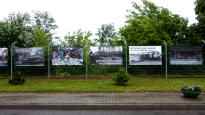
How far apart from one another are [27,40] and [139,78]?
9134 millimetres

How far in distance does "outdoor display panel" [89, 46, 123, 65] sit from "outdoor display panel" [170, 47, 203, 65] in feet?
10.2

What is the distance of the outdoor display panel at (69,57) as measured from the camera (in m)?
26.4

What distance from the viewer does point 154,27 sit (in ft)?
111

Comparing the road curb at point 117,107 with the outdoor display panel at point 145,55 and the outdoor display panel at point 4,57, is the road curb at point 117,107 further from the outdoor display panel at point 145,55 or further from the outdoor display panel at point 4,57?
the outdoor display panel at point 4,57

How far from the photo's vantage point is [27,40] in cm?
3097

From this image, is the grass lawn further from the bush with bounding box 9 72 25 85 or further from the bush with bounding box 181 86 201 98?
the bush with bounding box 181 86 201 98

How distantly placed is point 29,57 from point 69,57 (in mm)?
2394

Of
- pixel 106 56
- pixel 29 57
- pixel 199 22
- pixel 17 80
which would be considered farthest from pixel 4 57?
pixel 199 22

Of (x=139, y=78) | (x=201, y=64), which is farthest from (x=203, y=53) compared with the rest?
(x=139, y=78)

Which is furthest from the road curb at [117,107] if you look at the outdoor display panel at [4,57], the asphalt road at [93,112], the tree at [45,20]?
the tree at [45,20]

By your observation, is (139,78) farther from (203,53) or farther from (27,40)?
(27,40)

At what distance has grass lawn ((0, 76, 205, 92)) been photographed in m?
21.0

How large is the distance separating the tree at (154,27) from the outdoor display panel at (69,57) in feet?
23.0

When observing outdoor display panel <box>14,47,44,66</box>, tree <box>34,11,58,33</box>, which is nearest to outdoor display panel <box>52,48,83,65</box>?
outdoor display panel <box>14,47,44,66</box>
